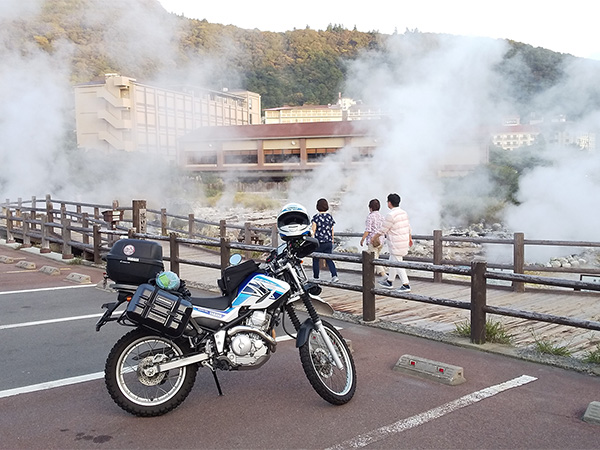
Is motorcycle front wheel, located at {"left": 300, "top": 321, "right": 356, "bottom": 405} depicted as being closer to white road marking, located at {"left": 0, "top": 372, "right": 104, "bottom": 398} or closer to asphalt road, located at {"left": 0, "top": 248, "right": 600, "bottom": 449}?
asphalt road, located at {"left": 0, "top": 248, "right": 600, "bottom": 449}

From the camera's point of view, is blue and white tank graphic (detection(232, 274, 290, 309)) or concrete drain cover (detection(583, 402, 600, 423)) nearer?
concrete drain cover (detection(583, 402, 600, 423))

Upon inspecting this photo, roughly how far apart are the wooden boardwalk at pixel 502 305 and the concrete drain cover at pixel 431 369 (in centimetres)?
160

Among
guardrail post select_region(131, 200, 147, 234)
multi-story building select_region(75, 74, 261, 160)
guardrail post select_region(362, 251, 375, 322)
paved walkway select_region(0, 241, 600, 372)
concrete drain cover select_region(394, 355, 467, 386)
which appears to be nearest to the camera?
concrete drain cover select_region(394, 355, 467, 386)

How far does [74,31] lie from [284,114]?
66.7 feet

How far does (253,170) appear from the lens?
47.2 meters

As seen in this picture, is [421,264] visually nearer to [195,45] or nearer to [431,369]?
[431,369]

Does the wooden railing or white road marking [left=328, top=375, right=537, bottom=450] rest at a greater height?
the wooden railing

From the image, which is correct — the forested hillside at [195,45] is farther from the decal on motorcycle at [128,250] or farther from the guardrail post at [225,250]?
the decal on motorcycle at [128,250]

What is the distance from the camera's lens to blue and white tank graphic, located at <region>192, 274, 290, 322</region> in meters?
4.84

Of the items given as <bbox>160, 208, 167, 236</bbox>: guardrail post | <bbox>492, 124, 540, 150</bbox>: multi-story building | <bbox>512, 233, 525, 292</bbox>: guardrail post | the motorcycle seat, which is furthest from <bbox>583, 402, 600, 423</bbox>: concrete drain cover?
<bbox>492, 124, 540, 150</bbox>: multi-story building

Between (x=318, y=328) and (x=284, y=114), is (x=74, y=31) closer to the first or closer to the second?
(x=284, y=114)

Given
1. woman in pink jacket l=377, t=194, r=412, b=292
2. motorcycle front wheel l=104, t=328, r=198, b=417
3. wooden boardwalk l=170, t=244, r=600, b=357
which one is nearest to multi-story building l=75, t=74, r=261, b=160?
wooden boardwalk l=170, t=244, r=600, b=357

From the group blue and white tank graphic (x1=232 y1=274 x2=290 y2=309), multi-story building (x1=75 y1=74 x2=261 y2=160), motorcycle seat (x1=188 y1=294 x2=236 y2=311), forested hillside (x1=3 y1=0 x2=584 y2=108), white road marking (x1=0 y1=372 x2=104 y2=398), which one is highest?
forested hillside (x1=3 y1=0 x2=584 y2=108)

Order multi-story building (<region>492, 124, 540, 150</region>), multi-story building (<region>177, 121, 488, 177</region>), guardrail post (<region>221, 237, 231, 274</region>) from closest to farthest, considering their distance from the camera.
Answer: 1. guardrail post (<region>221, 237, 231, 274</region>)
2. multi-story building (<region>492, 124, 540, 150</region>)
3. multi-story building (<region>177, 121, 488, 177</region>)
